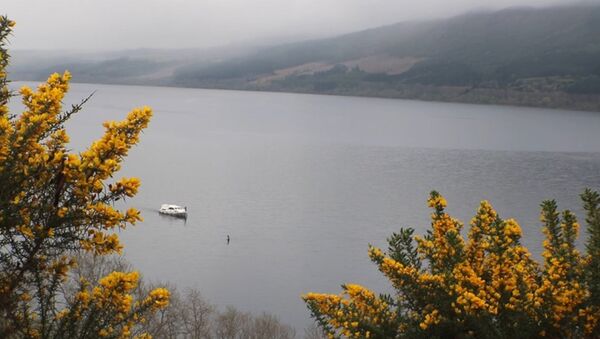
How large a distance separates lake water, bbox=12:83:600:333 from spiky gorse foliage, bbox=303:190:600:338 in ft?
104

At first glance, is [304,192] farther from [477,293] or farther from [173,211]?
[477,293]

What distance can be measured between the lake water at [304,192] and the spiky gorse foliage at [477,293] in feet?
104

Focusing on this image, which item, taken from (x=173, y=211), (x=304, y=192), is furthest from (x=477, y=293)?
(x=304, y=192)

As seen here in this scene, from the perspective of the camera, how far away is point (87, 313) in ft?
19.0

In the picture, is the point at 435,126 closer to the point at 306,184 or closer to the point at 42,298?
the point at 306,184

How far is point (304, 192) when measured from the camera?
7488 cm

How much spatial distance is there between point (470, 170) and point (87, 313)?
89944 millimetres

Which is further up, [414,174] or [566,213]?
[566,213]

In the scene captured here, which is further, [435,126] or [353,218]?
[435,126]

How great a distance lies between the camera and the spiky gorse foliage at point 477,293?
543 centimetres

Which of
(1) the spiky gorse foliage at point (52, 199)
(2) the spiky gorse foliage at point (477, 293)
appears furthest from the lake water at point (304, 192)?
(1) the spiky gorse foliage at point (52, 199)

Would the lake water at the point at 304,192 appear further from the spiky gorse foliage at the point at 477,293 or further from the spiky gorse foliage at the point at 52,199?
the spiky gorse foliage at the point at 52,199

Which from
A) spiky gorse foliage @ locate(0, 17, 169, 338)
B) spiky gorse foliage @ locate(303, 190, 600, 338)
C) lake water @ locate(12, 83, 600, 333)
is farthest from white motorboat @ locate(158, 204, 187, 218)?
spiky gorse foliage @ locate(0, 17, 169, 338)

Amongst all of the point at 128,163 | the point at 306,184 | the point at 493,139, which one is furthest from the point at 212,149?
the point at 493,139
